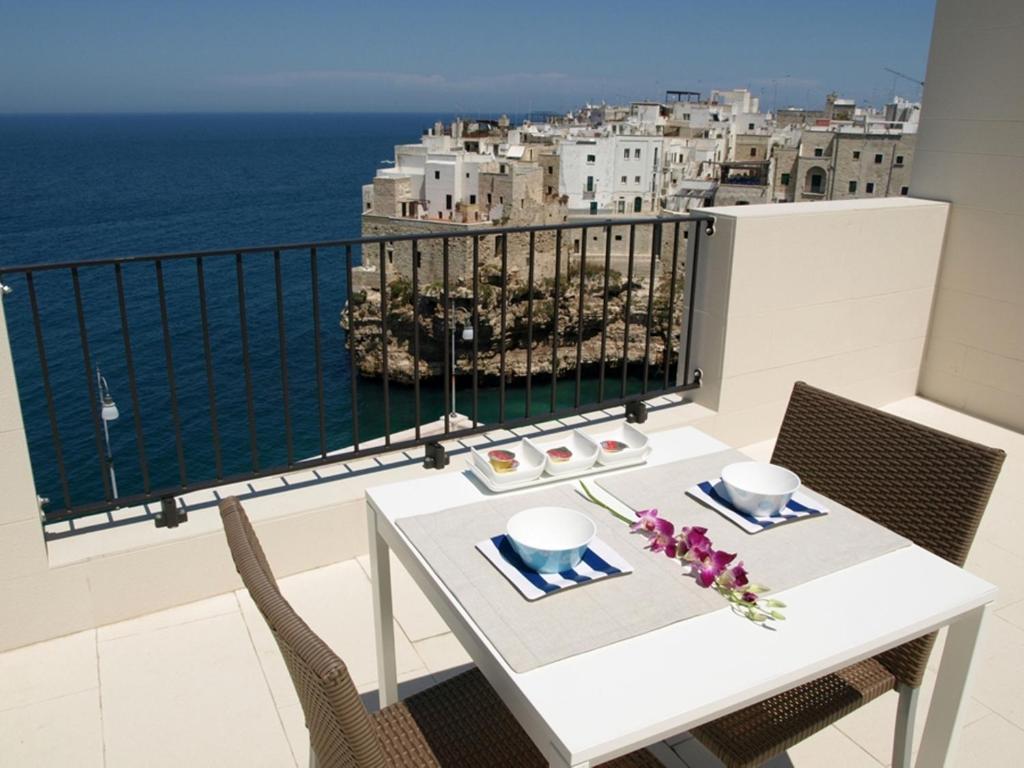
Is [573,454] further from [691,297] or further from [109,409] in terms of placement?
[109,409]

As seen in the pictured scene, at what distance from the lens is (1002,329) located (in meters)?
3.95

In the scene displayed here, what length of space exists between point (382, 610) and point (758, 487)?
A: 3.05 feet

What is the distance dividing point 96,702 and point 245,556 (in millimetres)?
1350

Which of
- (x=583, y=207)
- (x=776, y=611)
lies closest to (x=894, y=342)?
(x=776, y=611)

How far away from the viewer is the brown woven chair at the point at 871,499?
156 cm

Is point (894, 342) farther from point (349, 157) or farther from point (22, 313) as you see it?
point (349, 157)

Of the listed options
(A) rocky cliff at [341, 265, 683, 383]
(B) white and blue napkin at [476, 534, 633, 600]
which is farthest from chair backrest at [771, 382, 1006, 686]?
(A) rocky cliff at [341, 265, 683, 383]

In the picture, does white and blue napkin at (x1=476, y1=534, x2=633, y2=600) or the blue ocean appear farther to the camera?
the blue ocean

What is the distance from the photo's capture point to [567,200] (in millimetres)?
41438

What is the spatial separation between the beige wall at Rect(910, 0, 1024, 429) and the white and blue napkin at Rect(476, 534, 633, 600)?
3370mm

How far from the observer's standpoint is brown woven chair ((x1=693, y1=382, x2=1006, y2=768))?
156cm

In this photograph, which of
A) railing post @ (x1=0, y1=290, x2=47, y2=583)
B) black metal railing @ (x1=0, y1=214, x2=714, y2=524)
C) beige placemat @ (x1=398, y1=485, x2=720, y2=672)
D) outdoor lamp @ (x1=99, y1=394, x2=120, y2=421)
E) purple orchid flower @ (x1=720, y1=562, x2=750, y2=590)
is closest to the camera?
beige placemat @ (x1=398, y1=485, x2=720, y2=672)

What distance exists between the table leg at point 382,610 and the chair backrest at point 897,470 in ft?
3.67

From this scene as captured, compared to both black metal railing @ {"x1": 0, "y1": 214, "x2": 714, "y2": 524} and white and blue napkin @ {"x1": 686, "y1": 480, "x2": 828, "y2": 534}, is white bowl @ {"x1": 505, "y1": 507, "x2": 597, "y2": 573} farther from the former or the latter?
black metal railing @ {"x1": 0, "y1": 214, "x2": 714, "y2": 524}
